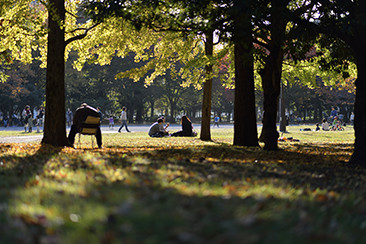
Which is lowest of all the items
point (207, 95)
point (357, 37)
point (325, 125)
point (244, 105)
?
point (325, 125)

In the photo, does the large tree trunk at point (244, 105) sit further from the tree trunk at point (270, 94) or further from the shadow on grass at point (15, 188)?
the shadow on grass at point (15, 188)

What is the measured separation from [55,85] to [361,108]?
8.37 metres

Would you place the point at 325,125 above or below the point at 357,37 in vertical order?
below

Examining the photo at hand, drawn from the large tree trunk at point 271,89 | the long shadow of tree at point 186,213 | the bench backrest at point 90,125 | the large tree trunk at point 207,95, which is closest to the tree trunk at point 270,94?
the large tree trunk at point 271,89

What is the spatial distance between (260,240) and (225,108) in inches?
3112

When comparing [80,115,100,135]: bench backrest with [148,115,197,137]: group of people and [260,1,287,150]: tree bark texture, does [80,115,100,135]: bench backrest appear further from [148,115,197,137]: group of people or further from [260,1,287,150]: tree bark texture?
[148,115,197,137]: group of people

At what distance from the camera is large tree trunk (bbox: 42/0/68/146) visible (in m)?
12.6

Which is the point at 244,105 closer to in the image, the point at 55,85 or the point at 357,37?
the point at 357,37

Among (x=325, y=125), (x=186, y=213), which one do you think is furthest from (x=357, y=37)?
(x=325, y=125)

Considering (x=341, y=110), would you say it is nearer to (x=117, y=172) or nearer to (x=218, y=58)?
Result: (x=218, y=58)

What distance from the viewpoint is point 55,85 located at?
41.5 feet

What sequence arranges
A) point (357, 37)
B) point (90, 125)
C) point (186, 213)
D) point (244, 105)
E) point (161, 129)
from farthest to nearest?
point (161, 129) → point (244, 105) → point (90, 125) → point (357, 37) → point (186, 213)

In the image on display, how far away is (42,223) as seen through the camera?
3.35 metres

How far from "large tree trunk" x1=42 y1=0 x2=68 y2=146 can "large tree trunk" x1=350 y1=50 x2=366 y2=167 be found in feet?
26.8
